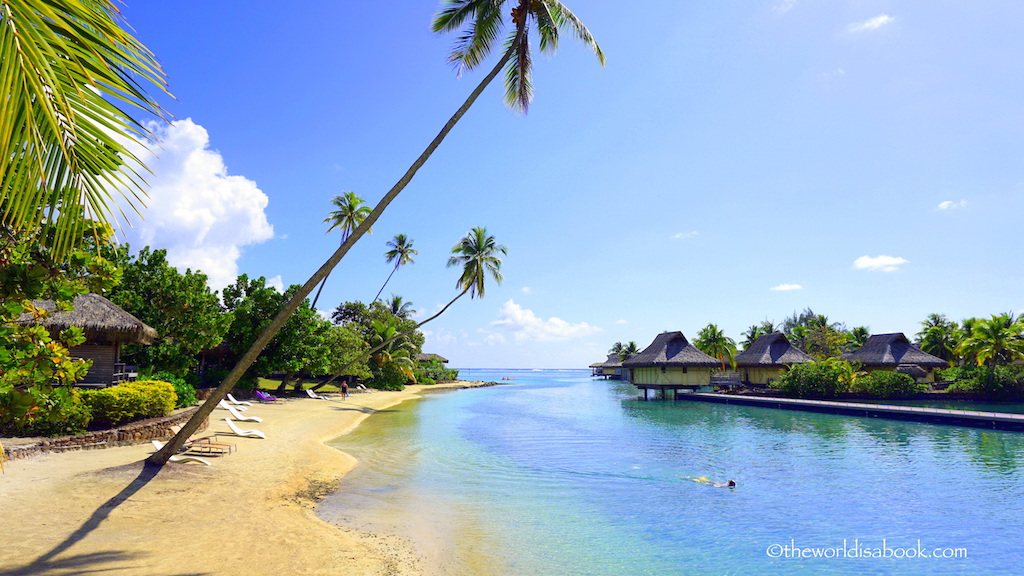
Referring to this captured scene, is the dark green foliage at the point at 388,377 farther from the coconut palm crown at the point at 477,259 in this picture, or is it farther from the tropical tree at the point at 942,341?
the tropical tree at the point at 942,341

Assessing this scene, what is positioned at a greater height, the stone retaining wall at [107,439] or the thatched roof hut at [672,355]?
the thatched roof hut at [672,355]

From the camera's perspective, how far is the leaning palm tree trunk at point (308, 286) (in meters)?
9.02

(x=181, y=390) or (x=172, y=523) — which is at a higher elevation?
(x=181, y=390)

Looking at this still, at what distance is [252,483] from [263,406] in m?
15.8

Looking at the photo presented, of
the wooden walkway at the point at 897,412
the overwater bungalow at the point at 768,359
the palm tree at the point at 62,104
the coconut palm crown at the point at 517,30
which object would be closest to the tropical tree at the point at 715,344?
the overwater bungalow at the point at 768,359

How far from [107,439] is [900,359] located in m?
47.2

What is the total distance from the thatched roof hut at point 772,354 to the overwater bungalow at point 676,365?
365 centimetres

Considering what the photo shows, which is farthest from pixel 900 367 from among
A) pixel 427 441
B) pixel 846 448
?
pixel 427 441

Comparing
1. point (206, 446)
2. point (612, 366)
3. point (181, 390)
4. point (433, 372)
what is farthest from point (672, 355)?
point (612, 366)

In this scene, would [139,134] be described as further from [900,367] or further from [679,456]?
[900,367]

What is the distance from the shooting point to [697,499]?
12.0 metres

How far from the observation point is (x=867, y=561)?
862 cm

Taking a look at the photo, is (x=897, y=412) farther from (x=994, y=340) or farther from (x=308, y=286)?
(x=308, y=286)

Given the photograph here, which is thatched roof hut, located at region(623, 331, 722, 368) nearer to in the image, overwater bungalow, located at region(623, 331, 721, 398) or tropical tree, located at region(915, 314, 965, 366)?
overwater bungalow, located at region(623, 331, 721, 398)
